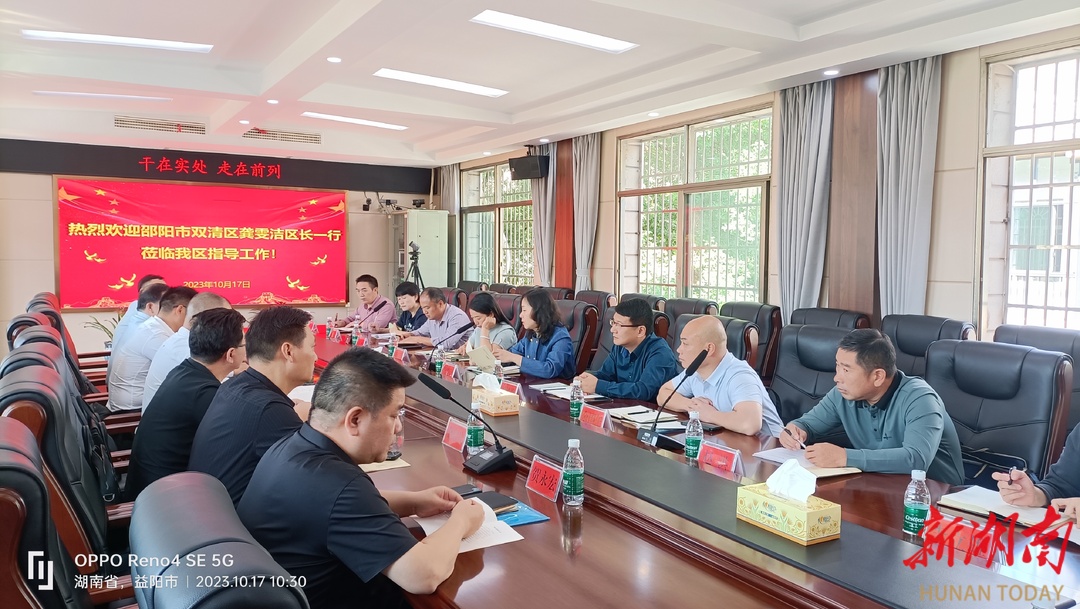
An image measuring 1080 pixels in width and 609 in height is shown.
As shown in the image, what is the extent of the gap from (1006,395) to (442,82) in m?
5.00

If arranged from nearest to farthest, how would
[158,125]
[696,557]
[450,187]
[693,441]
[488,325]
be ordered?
[696,557]
[693,441]
[488,325]
[158,125]
[450,187]

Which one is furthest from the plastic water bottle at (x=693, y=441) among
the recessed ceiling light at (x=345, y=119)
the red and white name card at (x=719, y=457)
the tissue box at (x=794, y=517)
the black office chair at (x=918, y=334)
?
the recessed ceiling light at (x=345, y=119)

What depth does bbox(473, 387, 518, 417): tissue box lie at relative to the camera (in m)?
2.73

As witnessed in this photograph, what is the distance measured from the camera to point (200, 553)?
0.79m

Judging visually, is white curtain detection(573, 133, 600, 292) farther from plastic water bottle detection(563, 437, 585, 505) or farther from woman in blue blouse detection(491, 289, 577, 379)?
plastic water bottle detection(563, 437, 585, 505)

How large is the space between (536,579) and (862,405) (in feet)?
5.03

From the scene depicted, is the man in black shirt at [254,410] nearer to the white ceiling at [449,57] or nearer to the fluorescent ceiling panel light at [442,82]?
the white ceiling at [449,57]

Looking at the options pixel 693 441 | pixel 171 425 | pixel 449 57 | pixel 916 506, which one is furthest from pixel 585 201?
pixel 916 506

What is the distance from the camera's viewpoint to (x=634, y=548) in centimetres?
158

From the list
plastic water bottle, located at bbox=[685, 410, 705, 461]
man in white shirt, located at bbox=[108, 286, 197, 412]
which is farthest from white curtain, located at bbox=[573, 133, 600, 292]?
plastic water bottle, located at bbox=[685, 410, 705, 461]

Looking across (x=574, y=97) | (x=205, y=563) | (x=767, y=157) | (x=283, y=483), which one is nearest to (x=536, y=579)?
(x=283, y=483)

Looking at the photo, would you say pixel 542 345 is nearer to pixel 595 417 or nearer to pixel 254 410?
pixel 595 417

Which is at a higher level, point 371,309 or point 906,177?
point 906,177

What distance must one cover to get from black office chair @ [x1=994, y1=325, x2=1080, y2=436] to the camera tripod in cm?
720
